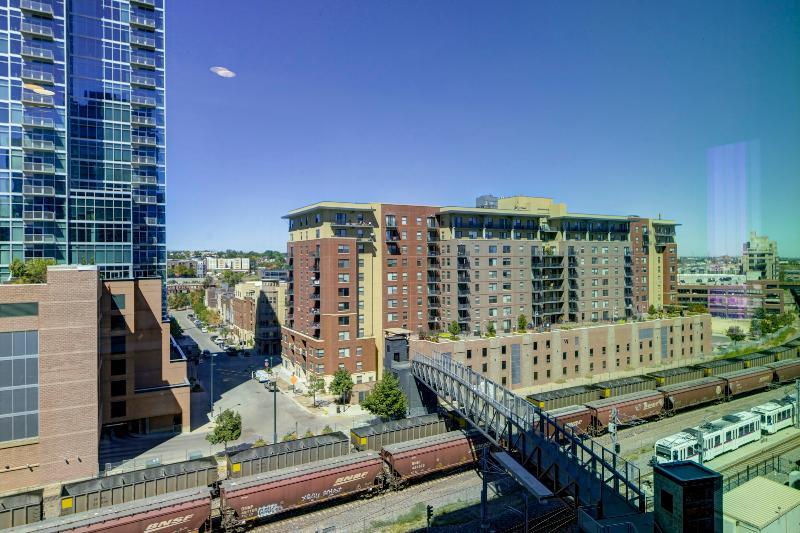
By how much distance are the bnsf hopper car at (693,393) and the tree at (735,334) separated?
30188mm

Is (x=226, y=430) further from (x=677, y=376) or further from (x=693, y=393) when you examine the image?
(x=677, y=376)

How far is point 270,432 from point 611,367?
42930mm

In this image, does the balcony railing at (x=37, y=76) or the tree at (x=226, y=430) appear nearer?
the tree at (x=226, y=430)

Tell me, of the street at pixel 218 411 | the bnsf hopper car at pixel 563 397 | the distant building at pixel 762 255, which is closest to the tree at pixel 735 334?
the bnsf hopper car at pixel 563 397

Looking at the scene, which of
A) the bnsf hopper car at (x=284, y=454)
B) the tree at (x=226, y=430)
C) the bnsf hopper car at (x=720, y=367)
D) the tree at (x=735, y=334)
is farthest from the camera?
the tree at (x=735, y=334)

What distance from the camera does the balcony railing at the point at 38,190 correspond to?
137 ft

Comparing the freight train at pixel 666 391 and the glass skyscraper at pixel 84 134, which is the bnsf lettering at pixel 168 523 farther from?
the glass skyscraper at pixel 84 134

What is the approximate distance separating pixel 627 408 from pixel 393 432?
20133 millimetres

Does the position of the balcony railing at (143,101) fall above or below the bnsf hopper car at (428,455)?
above

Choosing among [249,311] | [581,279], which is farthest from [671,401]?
[249,311]

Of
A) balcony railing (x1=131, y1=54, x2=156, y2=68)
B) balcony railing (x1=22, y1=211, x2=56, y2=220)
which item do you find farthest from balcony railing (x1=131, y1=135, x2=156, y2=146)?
balcony railing (x1=22, y1=211, x2=56, y2=220)

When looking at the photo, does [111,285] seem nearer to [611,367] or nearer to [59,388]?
[59,388]

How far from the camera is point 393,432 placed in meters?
31.0

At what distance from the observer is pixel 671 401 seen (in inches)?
1610
